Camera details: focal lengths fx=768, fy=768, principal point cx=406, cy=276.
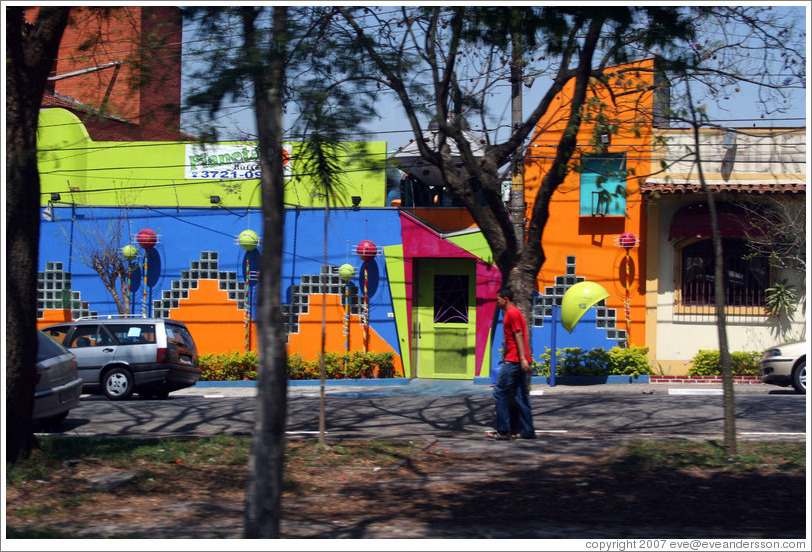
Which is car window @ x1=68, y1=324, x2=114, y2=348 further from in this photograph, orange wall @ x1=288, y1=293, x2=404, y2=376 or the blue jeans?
the blue jeans

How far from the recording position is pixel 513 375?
868 cm

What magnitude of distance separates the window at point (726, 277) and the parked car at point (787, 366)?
3.63m

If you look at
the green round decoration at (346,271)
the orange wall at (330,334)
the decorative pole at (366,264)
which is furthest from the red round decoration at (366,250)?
the orange wall at (330,334)

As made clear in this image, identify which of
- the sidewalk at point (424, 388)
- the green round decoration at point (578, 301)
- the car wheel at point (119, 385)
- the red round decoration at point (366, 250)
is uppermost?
the red round decoration at point (366, 250)

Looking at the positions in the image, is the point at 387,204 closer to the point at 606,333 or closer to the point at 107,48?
the point at 606,333

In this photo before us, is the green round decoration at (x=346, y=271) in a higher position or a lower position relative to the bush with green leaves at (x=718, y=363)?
higher

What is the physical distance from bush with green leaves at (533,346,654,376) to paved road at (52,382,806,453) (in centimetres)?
427

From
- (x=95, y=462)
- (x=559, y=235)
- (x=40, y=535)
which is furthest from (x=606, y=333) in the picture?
(x=40, y=535)

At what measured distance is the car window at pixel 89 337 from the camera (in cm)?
1466

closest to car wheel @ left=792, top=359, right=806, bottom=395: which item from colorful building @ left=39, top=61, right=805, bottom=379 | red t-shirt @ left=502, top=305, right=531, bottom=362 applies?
colorful building @ left=39, top=61, right=805, bottom=379

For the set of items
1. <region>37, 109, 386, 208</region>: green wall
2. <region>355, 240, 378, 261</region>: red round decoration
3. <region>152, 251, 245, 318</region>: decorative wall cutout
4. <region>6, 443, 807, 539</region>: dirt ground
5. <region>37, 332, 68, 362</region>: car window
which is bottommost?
<region>6, 443, 807, 539</region>: dirt ground

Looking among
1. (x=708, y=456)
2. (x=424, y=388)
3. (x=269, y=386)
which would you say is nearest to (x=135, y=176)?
(x=424, y=388)

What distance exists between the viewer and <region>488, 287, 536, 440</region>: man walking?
8695 millimetres

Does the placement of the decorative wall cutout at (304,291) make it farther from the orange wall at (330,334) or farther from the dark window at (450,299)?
the dark window at (450,299)
